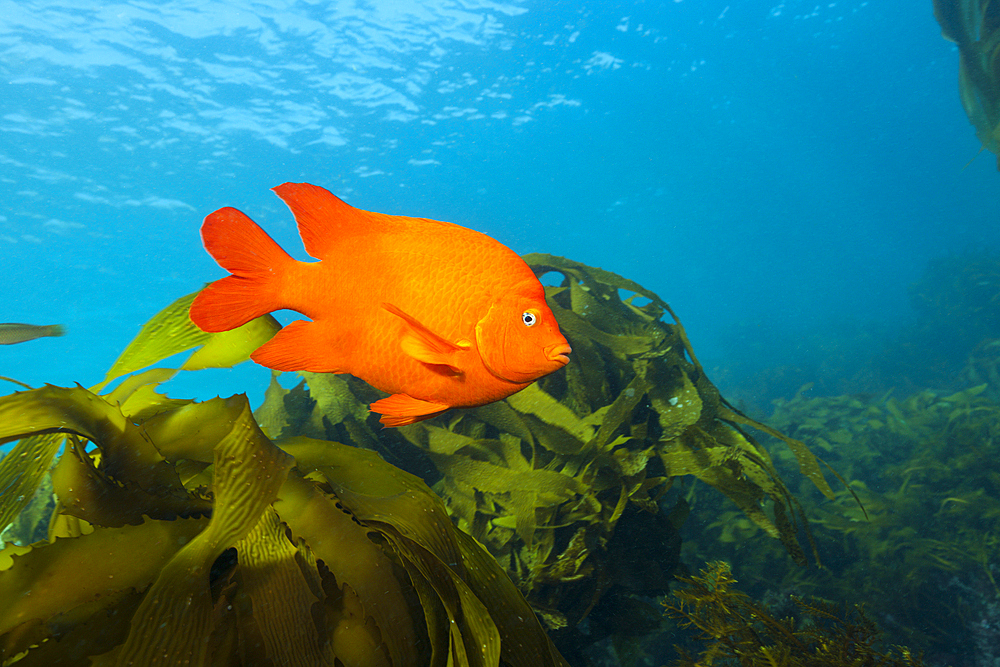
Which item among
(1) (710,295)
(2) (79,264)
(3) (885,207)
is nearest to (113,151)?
(2) (79,264)

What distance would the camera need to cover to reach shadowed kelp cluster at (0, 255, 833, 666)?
719 mm

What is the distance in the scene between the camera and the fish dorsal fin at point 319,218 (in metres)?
0.84

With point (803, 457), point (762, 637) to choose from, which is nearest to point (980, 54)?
point (803, 457)

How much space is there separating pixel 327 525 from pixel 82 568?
1.35 ft

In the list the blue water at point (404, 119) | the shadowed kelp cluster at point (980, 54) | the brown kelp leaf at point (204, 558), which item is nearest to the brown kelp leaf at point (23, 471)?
the brown kelp leaf at point (204, 558)

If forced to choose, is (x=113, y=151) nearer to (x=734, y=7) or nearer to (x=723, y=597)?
(x=723, y=597)

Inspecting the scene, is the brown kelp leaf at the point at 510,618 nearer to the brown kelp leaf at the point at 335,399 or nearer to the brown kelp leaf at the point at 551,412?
the brown kelp leaf at the point at 551,412

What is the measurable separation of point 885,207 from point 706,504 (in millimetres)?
102442

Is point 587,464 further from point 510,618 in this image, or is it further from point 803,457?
point 803,457

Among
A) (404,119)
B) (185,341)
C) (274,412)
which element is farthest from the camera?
(404,119)

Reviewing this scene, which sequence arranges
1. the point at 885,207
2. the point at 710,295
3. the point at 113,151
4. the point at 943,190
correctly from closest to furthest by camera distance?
1. the point at 113,151
2. the point at 943,190
3. the point at 885,207
4. the point at 710,295

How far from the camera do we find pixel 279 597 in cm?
77

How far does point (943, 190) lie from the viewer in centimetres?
6725

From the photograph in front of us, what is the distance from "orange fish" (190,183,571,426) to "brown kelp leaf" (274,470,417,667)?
0.32 metres
